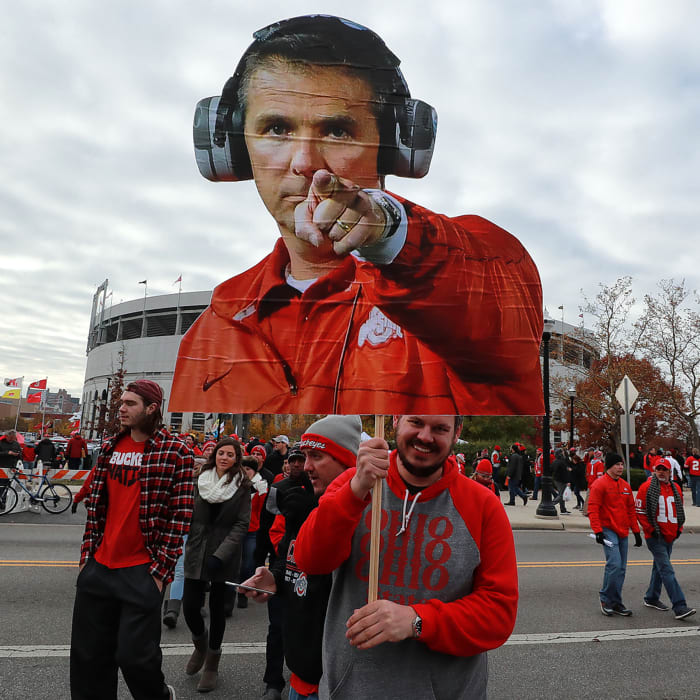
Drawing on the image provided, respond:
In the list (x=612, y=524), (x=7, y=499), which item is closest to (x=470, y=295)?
(x=612, y=524)

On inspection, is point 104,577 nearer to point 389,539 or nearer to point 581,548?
point 389,539

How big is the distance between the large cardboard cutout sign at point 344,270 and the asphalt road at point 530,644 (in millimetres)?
3054

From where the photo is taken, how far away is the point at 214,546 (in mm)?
4953

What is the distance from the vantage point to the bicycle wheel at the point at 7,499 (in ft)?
42.4

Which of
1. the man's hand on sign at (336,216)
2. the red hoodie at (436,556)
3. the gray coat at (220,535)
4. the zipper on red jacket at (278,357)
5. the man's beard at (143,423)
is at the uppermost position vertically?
the man's hand on sign at (336,216)

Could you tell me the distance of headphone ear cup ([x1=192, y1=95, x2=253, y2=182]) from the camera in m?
2.56

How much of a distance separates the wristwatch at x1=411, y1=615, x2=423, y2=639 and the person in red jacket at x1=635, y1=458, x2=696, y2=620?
595cm

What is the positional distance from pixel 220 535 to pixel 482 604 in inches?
137

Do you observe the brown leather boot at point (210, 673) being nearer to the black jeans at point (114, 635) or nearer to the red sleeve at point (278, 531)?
the black jeans at point (114, 635)

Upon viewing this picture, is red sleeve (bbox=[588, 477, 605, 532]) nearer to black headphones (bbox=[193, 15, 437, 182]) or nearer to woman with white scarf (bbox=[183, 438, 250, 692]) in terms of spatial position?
woman with white scarf (bbox=[183, 438, 250, 692])

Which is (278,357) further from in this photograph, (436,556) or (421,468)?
(436,556)

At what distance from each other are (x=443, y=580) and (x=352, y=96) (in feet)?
6.54

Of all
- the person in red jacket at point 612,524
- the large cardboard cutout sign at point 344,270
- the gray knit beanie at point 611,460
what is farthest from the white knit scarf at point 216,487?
the gray knit beanie at point 611,460

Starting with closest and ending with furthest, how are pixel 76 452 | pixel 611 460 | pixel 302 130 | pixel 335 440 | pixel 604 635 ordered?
1. pixel 302 130
2. pixel 335 440
3. pixel 604 635
4. pixel 611 460
5. pixel 76 452
